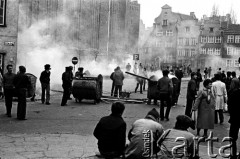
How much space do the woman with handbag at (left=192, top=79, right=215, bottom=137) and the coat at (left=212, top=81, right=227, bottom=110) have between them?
2343 millimetres

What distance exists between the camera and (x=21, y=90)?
11.4m

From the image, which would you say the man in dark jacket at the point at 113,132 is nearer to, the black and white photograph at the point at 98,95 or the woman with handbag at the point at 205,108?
the black and white photograph at the point at 98,95

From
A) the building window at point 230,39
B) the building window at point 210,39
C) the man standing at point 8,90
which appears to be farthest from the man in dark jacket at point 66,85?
the building window at point 230,39

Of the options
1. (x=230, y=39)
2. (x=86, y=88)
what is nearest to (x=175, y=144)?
(x=86, y=88)

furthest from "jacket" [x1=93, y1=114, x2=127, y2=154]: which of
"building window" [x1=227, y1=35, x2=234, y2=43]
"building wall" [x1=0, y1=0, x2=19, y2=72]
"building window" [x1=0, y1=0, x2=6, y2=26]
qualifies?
"building window" [x1=227, y1=35, x2=234, y2=43]

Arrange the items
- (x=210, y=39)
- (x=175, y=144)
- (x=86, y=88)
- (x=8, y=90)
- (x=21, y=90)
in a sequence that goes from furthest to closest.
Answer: (x=210, y=39)
(x=86, y=88)
(x=8, y=90)
(x=21, y=90)
(x=175, y=144)

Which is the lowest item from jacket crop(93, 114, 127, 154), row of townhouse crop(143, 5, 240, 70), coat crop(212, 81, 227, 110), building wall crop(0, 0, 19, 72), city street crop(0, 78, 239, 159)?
city street crop(0, 78, 239, 159)

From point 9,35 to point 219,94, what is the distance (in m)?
12.3

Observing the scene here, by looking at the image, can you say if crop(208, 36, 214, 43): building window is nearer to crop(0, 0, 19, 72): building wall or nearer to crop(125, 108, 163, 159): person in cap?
crop(0, 0, 19, 72): building wall

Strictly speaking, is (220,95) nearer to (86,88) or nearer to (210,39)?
(86,88)

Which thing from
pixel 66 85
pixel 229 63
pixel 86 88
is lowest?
pixel 86 88

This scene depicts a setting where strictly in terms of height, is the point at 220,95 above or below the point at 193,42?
below

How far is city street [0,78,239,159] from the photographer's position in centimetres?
756

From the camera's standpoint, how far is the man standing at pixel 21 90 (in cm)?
1136
